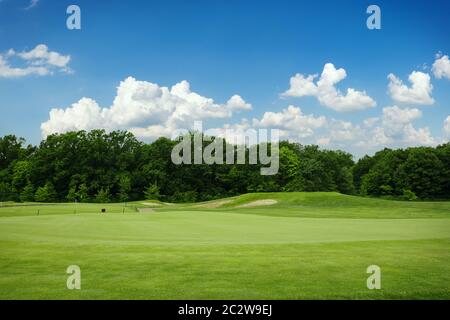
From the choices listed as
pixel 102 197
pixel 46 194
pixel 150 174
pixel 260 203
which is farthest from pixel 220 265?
pixel 46 194

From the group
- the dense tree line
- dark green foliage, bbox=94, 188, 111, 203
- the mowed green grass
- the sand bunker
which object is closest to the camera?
the mowed green grass

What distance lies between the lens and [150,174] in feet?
298

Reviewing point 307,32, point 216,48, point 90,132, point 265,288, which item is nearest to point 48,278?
point 265,288

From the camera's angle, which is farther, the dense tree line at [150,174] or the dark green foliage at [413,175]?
the dark green foliage at [413,175]

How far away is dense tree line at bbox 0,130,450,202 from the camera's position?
8850cm

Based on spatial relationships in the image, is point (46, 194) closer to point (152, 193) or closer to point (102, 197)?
point (102, 197)

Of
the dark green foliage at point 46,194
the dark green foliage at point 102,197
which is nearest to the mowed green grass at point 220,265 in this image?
the dark green foliage at point 102,197

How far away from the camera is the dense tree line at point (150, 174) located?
88500mm

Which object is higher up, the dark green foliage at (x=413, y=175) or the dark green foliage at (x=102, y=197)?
the dark green foliage at (x=413, y=175)

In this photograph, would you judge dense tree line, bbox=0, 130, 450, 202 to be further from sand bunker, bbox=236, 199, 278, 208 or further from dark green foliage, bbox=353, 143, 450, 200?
sand bunker, bbox=236, 199, 278, 208

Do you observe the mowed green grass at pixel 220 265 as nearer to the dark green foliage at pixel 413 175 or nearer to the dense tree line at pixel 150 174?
the dense tree line at pixel 150 174

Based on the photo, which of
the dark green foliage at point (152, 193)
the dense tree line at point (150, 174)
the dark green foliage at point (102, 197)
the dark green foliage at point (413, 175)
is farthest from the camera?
the dark green foliage at point (413, 175)

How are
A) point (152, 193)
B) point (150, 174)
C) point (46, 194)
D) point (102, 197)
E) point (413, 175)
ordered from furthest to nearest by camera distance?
point (413, 175) → point (150, 174) → point (152, 193) → point (46, 194) → point (102, 197)

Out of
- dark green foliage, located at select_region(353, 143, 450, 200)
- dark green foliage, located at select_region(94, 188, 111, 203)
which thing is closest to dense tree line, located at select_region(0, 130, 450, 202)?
dark green foliage, located at select_region(353, 143, 450, 200)
